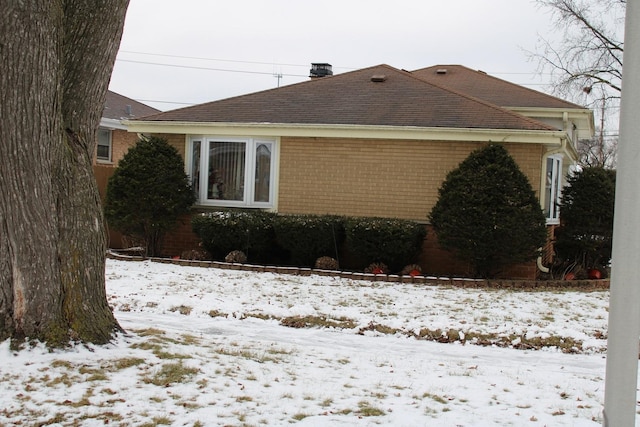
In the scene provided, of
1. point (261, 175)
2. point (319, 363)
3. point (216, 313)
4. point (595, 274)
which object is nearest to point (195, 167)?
point (261, 175)

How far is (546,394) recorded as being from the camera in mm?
6016

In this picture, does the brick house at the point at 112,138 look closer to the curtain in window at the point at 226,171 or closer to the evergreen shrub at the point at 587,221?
the curtain in window at the point at 226,171

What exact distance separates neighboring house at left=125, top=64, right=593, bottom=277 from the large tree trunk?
8763 mm

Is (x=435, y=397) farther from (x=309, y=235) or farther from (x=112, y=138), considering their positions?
(x=112, y=138)

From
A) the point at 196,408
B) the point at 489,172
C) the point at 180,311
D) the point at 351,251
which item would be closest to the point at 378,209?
the point at 351,251

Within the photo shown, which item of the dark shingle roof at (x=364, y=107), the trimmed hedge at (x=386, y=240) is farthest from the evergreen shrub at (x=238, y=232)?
the dark shingle roof at (x=364, y=107)

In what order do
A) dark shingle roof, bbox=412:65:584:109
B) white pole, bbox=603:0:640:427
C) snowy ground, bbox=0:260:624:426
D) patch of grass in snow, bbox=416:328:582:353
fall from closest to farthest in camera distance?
white pole, bbox=603:0:640:427, snowy ground, bbox=0:260:624:426, patch of grass in snow, bbox=416:328:582:353, dark shingle roof, bbox=412:65:584:109

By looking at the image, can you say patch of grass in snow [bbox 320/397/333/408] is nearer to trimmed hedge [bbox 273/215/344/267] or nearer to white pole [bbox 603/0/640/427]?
white pole [bbox 603/0/640/427]

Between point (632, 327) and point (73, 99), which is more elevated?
point (73, 99)

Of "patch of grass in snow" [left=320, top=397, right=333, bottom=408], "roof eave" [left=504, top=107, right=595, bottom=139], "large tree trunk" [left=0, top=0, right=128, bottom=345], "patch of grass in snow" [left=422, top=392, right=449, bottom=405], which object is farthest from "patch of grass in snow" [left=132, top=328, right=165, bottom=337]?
"roof eave" [left=504, top=107, right=595, bottom=139]

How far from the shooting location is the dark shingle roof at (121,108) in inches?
1098

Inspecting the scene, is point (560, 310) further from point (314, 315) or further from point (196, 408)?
point (196, 408)

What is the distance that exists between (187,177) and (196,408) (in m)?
10.6

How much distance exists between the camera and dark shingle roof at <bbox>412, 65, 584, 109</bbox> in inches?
742
